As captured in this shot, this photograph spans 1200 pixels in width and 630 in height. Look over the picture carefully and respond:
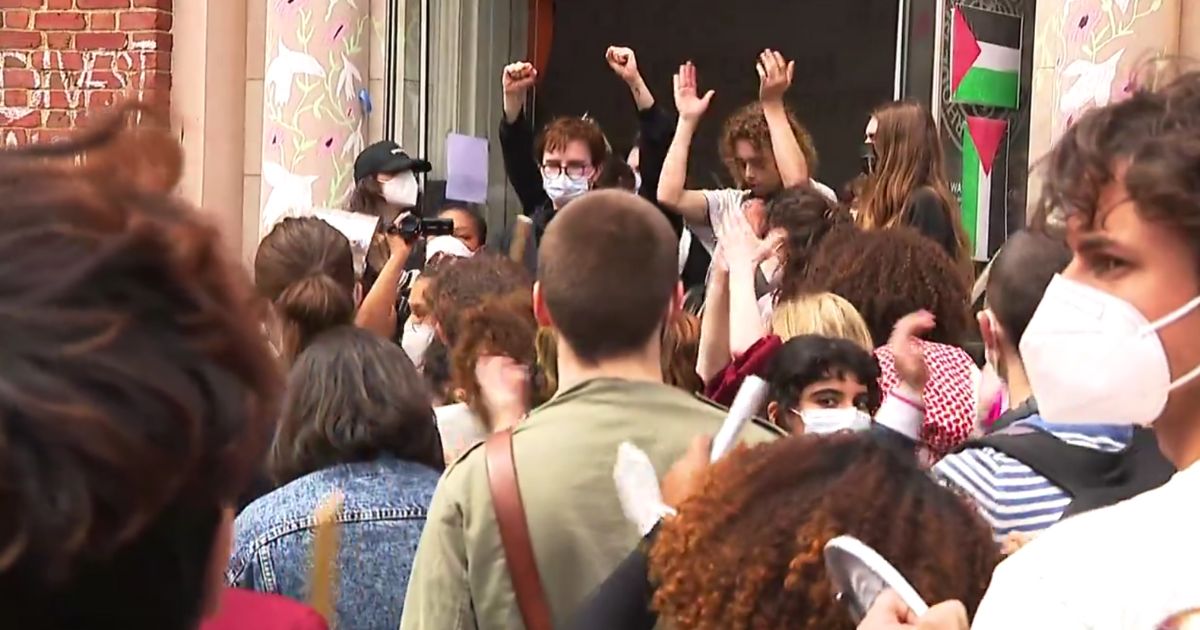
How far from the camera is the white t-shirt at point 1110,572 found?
1.76 metres

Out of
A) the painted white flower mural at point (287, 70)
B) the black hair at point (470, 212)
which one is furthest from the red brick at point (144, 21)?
the black hair at point (470, 212)

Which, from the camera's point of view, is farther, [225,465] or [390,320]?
[390,320]

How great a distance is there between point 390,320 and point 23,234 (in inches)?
186

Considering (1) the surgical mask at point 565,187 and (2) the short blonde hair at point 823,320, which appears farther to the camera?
(1) the surgical mask at point 565,187

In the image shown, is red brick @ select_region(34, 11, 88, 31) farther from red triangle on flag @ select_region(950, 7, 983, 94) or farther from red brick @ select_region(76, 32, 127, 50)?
red triangle on flag @ select_region(950, 7, 983, 94)

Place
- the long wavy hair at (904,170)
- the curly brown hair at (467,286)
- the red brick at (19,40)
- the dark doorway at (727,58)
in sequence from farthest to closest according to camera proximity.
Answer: the dark doorway at (727,58)
the red brick at (19,40)
the long wavy hair at (904,170)
the curly brown hair at (467,286)

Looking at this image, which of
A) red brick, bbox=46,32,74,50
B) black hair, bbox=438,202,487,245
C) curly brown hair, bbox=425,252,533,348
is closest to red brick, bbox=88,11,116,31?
red brick, bbox=46,32,74,50

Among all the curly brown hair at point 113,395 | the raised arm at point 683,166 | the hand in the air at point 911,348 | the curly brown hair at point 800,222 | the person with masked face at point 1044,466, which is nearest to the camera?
the curly brown hair at point 113,395

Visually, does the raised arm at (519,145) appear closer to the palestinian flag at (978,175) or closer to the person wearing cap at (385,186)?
the person wearing cap at (385,186)

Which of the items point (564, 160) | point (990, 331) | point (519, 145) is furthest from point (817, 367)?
point (519, 145)

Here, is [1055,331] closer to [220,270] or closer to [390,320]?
[220,270]

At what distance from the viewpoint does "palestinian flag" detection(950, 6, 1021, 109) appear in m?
7.60

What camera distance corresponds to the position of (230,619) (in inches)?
87.6

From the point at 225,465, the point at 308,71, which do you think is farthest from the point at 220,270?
the point at 308,71
